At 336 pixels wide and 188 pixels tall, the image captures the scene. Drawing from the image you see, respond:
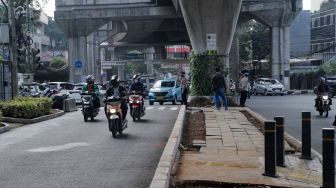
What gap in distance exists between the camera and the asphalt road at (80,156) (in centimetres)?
862

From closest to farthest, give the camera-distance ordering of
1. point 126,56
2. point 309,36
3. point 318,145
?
point 318,145 < point 309,36 < point 126,56

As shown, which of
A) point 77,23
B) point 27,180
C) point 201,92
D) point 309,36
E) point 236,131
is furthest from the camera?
point 309,36

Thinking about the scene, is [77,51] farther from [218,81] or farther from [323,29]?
[218,81]

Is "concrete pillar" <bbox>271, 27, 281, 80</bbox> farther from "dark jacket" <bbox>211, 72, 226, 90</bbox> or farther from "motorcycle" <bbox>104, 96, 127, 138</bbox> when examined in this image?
"motorcycle" <bbox>104, 96, 127, 138</bbox>

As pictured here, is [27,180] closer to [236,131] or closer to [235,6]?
[236,131]

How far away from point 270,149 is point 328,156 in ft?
3.76

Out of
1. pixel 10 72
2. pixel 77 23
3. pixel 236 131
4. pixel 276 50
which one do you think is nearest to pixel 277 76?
pixel 276 50

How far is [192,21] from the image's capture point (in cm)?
2864

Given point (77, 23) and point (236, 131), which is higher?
point (77, 23)

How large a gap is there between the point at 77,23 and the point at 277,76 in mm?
19522

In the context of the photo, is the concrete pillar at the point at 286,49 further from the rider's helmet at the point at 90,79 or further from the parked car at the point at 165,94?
the rider's helmet at the point at 90,79

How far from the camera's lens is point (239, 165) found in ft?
32.6

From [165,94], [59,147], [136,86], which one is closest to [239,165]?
[59,147]

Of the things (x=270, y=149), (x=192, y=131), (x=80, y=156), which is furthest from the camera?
(x=192, y=131)
